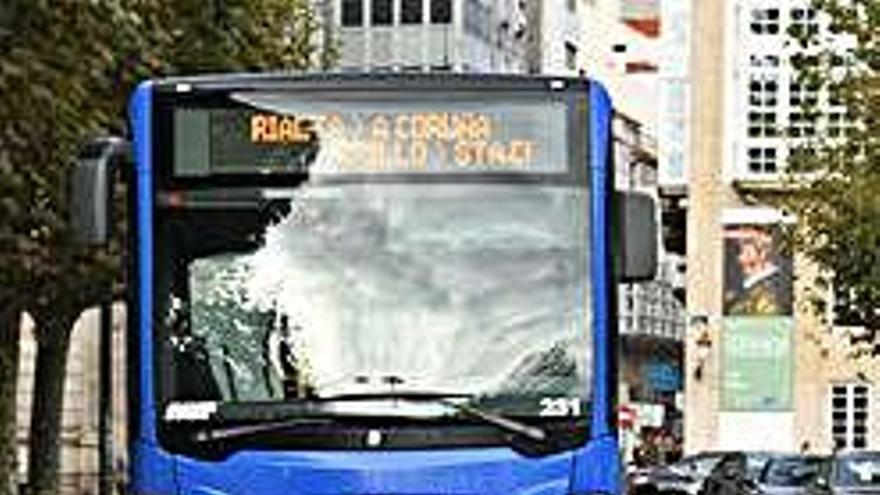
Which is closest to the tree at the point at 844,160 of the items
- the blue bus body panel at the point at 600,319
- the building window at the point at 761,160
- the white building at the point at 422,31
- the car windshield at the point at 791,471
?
the car windshield at the point at 791,471

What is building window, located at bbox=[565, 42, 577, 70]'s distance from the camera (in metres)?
95.6

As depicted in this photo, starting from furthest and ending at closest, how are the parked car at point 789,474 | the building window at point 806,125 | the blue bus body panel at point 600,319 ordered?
the building window at point 806,125 < the parked car at point 789,474 < the blue bus body panel at point 600,319

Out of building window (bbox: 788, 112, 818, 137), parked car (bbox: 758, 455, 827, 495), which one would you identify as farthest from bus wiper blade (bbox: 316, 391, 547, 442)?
building window (bbox: 788, 112, 818, 137)

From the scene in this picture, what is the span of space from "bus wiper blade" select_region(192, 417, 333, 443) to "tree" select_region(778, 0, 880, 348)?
730 inches

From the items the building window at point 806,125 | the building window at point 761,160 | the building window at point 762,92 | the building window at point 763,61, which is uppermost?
the building window at point 763,61

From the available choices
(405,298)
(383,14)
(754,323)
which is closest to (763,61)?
(754,323)

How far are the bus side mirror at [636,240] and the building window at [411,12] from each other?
62.2 meters

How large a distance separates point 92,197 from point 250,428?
1.38m

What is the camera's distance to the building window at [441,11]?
73.7 meters

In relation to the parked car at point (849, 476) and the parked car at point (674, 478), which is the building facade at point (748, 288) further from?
the parked car at point (849, 476)

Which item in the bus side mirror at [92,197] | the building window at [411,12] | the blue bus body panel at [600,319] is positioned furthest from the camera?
the building window at [411,12]

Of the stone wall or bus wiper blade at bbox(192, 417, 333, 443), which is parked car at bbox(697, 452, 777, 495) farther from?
bus wiper blade at bbox(192, 417, 333, 443)

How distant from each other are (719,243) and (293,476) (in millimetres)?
60253

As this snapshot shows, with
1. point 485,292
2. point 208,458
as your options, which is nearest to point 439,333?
point 485,292
